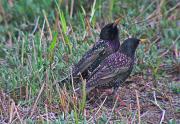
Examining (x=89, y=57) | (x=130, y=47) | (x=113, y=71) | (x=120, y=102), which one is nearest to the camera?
(x=120, y=102)

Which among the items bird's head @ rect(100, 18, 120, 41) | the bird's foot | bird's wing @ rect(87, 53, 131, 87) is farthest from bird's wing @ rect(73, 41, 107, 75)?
the bird's foot

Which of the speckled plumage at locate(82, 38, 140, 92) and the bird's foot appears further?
the speckled plumage at locate(82, 38, 140, 92)

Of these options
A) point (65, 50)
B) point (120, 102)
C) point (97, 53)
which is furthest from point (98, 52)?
point (120, 102)

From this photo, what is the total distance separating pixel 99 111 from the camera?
6781 millimetres

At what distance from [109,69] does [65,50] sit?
860 mm

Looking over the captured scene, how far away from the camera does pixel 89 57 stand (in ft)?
25.0

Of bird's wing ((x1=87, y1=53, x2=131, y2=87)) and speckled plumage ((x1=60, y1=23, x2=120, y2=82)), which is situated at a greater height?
speckled plumage ((x1=60, y1=23, x2=120, y2=82))

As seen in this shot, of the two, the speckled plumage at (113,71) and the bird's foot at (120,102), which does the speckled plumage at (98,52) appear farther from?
the bird's foot at (120,102)

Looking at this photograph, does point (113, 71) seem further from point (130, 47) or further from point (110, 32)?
point (110, 32)

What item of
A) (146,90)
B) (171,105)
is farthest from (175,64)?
(171,105)

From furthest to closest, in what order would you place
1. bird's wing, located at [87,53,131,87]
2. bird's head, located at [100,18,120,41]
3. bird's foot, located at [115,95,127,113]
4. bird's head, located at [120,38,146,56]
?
bird's head, located at [100,18,120,41] < bird's head, located at [120,38,146,56] < bird's wing, located at [87,53,131,87] < bird's foot, located at [115,95,127,113]

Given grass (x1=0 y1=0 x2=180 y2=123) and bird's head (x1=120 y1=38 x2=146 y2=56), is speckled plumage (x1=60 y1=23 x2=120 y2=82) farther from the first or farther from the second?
bird's head (x1=120 y1=38 x2=146 y2=56)

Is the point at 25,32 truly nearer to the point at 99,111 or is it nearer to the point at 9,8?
the point at 9,8

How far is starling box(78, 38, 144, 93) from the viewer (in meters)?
7.18
